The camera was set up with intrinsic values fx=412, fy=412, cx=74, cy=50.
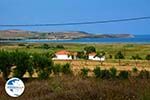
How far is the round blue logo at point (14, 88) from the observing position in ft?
30.8

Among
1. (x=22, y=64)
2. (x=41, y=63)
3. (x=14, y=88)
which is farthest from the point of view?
(x=41, y=63)

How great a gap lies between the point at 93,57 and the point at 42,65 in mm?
53242

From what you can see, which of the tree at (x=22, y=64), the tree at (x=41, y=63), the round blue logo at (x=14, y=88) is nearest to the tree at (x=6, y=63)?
the tree at (x=22, y=64)

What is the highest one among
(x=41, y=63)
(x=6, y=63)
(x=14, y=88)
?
(x=14, y=88)

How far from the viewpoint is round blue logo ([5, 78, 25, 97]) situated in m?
9.39

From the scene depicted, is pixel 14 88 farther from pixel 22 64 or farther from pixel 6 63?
pixel 22 64

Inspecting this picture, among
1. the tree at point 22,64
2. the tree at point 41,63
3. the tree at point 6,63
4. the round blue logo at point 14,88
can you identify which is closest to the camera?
the round blue logo at point 14,88

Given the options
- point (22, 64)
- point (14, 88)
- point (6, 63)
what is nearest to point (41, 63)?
point (22, 64)

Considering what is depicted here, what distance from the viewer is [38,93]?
459 inches

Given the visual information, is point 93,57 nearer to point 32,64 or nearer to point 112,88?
point 32,64

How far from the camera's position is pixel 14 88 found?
9.48 meters

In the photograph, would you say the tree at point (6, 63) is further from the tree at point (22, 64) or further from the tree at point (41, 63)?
the tree at point (41, 63)

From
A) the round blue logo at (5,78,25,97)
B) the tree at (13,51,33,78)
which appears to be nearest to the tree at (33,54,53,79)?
the tree at (13,51,33,78)

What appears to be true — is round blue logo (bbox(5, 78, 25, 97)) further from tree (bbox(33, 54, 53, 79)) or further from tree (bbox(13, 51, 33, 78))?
tree (bbox(33, 54, 53, 79))
